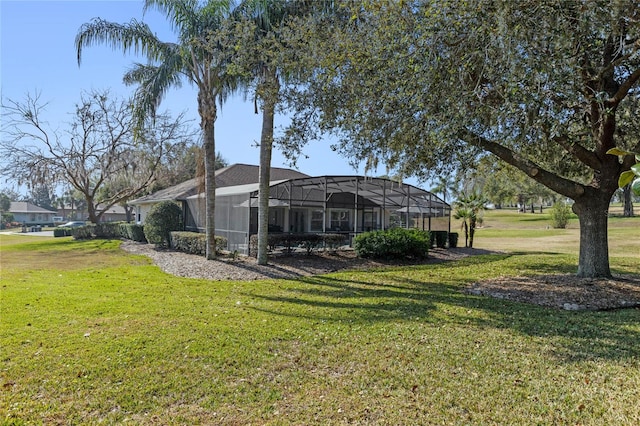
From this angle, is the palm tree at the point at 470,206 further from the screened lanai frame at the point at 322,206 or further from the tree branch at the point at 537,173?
the tree branch at the point at 537,173

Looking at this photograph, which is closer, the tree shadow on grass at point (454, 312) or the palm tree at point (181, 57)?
the tree shadow on grass at point (454, 312)

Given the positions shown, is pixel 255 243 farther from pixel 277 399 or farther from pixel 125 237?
pixel 125 237

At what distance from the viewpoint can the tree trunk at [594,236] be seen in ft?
31.0

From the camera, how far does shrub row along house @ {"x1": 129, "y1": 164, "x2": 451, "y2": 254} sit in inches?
667

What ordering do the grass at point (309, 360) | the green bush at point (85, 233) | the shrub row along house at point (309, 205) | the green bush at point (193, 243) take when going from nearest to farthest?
the grass at point (309, 360), the green bush at point (193, 243), the shrub row along house at point (309, 205), the green bush at point (85, 233)

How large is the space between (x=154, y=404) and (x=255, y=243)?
453 inches

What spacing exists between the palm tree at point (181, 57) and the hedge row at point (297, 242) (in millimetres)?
1638

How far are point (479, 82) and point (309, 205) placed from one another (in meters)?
13.5

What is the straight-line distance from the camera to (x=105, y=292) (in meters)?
8.48

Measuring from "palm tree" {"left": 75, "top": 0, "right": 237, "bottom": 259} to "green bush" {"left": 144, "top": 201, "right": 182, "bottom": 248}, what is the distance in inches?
253

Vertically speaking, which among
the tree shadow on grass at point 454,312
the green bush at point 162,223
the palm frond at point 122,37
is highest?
the palm frond at point 122,37

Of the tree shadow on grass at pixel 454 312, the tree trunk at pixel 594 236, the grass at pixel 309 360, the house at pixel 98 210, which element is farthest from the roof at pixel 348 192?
the house at pixel 98 210

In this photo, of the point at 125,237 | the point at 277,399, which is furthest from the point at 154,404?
the point at 125,237

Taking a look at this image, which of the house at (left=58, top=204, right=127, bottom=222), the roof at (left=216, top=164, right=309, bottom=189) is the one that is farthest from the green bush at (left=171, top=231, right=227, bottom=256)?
the house at (left=58, top=204, right=127, bottom=222)
